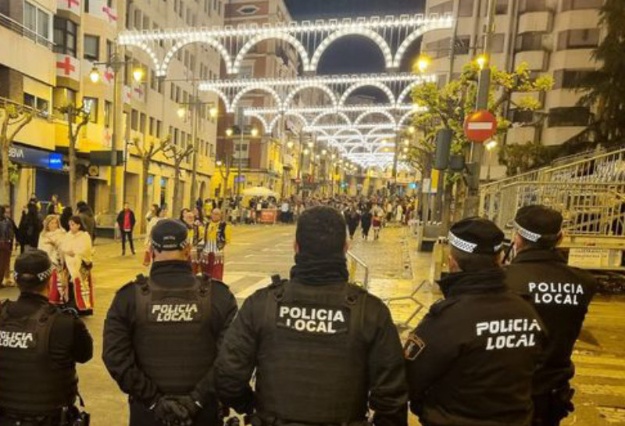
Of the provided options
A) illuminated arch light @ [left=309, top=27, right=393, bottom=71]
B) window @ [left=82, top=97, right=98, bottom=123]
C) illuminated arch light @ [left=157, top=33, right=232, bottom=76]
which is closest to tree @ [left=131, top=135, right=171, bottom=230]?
window @ [left=82, top=97, right=98, bottom=123]

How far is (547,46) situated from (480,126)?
127 ft

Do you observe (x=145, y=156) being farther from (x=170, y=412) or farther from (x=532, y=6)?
(x=532, y=6)

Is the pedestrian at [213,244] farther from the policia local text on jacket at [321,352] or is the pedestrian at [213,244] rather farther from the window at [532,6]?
the window at [532,6]

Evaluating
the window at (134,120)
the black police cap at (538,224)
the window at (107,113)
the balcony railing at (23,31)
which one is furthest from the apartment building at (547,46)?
the black police cap at (538,224)

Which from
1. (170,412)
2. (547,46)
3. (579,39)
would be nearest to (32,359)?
(170,412)

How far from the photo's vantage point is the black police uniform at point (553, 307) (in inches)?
129

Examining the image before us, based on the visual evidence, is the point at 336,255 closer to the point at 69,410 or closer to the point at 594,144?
the point at 69,410

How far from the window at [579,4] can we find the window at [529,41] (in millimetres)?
2686

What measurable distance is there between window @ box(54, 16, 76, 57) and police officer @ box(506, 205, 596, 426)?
2588 centimetres

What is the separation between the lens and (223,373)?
2.52 meters

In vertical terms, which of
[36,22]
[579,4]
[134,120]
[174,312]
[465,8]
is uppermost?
[465,8]

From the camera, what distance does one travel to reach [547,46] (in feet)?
140

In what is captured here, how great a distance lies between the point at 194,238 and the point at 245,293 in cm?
174

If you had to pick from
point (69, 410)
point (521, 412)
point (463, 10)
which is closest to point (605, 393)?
point (521, 412)
